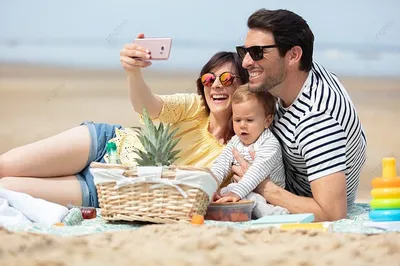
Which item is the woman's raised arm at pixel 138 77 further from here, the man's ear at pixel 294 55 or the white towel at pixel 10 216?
the white towel at pixel 10 216

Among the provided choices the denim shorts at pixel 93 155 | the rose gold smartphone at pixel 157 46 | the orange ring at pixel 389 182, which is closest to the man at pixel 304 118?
the orange ring at pixel 389 182

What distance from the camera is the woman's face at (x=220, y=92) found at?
352 cm

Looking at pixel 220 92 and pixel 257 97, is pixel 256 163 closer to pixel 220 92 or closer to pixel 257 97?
pixel 257 97

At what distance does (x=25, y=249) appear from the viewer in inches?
73.8

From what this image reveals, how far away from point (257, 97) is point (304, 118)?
24cm

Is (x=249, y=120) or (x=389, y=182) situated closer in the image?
(x=389, y=182)

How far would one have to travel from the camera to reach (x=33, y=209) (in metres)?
3.12

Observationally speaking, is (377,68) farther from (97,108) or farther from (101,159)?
(101,159)

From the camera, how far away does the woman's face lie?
139 inches

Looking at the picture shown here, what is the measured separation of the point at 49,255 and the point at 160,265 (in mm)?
254

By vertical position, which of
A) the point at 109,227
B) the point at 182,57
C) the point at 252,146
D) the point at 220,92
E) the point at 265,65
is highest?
the point at 182,57

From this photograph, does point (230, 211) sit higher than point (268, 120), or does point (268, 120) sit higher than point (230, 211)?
point (268, 120)

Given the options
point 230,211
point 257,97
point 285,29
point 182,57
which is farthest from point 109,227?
point 182,57

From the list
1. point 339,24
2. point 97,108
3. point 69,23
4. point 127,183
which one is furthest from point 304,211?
point 69,23
